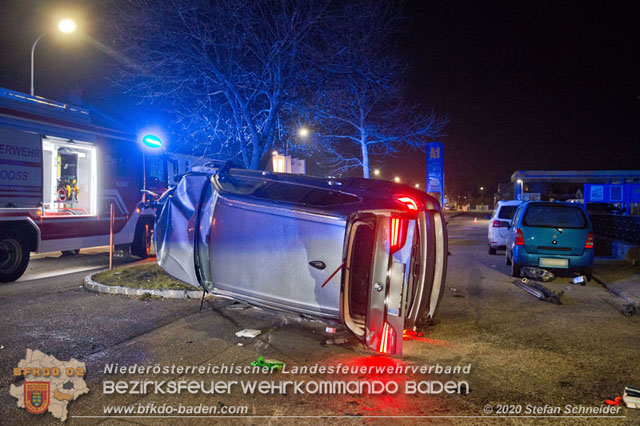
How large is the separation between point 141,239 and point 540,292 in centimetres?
981

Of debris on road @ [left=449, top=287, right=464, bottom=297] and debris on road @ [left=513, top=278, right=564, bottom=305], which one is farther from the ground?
debris on road @ [left=513, top=278, right=564, bottom=305]

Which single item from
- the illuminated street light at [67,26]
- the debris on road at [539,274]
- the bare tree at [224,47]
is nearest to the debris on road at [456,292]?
the debris on road at [539,274]

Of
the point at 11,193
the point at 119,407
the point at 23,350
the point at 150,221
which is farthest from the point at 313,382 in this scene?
the point at 150,221

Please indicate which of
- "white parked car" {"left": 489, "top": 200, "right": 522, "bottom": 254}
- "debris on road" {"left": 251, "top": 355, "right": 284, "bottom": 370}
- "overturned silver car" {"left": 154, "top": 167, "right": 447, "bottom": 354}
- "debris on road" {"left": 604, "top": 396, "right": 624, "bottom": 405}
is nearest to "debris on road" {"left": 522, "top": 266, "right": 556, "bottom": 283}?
"white parked car" {"left": 489, "top": 200, "right": 522, "bottom": 254}

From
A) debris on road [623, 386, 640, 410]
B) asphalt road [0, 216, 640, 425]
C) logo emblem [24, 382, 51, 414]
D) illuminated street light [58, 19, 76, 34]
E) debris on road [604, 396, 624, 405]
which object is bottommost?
logo emblem [24, 382, 51, 414]

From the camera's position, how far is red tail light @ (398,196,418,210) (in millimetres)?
4537

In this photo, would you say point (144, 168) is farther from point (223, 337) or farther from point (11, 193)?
point (223, 337)

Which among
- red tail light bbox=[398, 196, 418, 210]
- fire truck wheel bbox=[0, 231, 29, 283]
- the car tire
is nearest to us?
red tail light bbox=[398, 196, 418, 210]

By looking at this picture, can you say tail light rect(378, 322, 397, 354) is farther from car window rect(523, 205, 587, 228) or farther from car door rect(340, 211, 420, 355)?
car window rect(523, 205, 587, 228)

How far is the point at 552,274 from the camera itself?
9797mm

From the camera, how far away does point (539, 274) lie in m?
9.79

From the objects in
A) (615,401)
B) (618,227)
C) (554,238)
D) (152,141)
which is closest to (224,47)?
(152,141)

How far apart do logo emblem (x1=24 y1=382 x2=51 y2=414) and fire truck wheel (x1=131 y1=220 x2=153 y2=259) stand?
27.7 feet

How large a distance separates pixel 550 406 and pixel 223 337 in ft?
11.2
